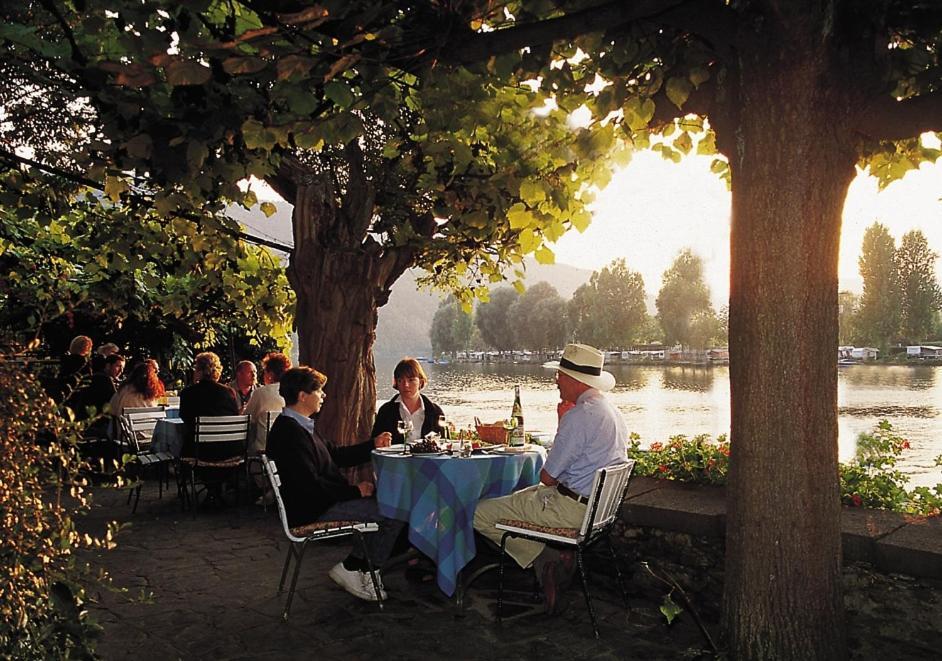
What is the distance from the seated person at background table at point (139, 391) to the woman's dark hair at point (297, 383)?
582 cm

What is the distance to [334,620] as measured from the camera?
5.32m

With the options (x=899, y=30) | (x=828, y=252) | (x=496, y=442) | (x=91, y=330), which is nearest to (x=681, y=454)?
(x=496, y=442)

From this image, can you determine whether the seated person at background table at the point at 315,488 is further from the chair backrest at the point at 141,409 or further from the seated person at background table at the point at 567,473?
the chair backrest at the point at 141,409

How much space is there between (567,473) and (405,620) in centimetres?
150

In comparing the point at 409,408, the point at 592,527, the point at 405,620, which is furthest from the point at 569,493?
the point at 409,408

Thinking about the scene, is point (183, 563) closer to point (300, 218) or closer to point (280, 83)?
point (300, 218)

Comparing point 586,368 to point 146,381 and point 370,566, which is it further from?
point 146,381

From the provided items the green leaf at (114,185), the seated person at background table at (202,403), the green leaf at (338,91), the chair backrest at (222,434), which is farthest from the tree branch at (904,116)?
the seated person at background table at (202,403)

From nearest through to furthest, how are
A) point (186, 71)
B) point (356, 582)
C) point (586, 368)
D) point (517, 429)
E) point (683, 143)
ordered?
point (186, 71)
point (586, 368)
point (356, 582)
point (683, 143)
point (517, 429)

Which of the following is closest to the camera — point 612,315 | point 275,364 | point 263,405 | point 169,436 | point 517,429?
point 517,429

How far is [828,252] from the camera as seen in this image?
3.98 m

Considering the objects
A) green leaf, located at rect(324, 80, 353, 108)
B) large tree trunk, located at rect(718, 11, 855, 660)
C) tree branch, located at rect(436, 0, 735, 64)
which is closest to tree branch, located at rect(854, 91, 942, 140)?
large tree trunk, located at rect(718, 11, 855, 660)

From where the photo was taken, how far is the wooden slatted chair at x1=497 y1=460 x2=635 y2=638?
16.3 feet

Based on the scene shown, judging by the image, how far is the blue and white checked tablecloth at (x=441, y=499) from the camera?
5.56m
